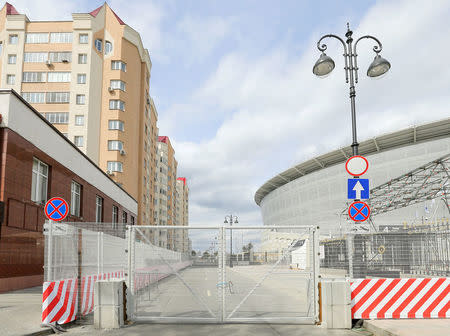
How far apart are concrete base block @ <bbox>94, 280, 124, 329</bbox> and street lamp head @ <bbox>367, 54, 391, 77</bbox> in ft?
29.3

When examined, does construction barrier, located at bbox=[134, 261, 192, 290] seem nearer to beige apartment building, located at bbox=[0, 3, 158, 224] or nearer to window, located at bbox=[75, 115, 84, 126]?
beige apartment building, located at bbox=[0, 3, 158, 224]

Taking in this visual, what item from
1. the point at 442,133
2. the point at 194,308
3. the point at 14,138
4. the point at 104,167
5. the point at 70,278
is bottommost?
the point at 194,308

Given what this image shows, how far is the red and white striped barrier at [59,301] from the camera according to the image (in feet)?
29.7

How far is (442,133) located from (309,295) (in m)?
50.9

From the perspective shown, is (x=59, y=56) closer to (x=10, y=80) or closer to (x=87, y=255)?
(x=10, y=80)

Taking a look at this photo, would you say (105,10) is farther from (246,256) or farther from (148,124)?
(246,256)

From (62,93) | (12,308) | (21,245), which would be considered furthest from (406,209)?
(12,308)

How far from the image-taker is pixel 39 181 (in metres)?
20.8

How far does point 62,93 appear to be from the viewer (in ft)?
159

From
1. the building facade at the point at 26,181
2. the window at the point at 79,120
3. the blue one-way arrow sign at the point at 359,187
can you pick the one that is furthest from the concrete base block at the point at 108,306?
the window at the point at 79,120

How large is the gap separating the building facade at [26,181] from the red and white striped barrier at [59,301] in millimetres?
8017

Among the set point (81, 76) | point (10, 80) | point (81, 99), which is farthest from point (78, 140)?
point (10, 80)

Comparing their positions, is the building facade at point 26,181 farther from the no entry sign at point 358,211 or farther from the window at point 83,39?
the window at point 83,39

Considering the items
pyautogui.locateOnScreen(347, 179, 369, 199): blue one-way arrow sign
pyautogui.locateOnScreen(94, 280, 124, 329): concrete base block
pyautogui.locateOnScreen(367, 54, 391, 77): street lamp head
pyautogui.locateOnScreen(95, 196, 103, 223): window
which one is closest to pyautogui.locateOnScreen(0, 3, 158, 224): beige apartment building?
pyautogui.locateOnScreen(95, 196, 103, 223): window
